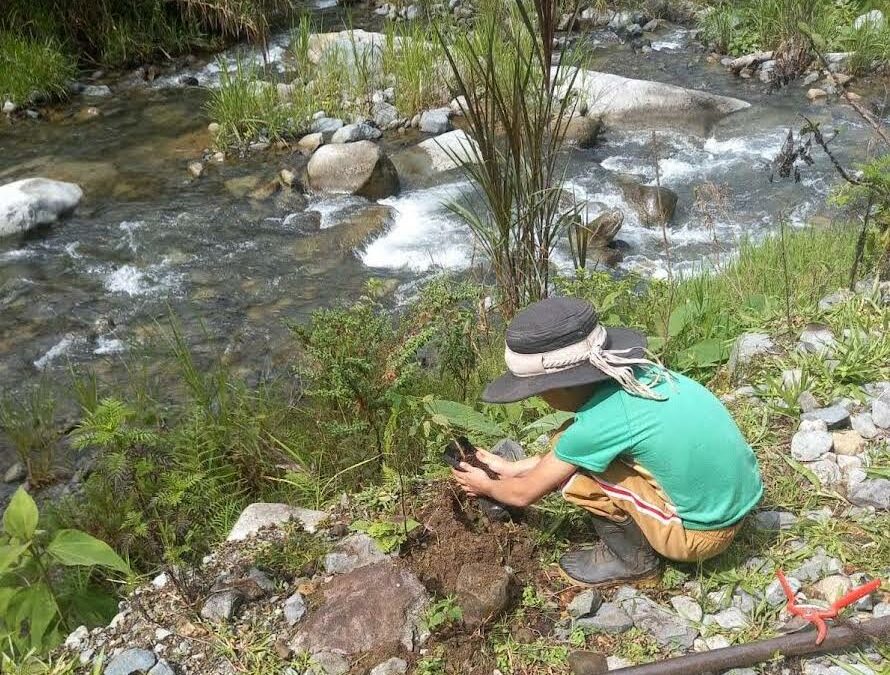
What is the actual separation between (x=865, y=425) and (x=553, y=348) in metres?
1.36

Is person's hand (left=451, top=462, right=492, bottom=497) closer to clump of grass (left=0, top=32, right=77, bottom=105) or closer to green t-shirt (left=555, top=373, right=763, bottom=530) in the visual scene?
green t-shirt (left=555, top=373, right=763, bottom=530)

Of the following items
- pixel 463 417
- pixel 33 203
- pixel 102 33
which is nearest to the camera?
pixel 463 417

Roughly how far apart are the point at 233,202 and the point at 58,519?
169 inches

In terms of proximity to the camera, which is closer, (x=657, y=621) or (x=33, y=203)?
(x=657, y=621)

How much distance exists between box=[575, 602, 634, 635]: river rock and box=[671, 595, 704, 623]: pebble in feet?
0.50

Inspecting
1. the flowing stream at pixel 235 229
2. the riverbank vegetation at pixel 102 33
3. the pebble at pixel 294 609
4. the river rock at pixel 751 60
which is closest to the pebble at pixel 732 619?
the pebble at pixel 294 609

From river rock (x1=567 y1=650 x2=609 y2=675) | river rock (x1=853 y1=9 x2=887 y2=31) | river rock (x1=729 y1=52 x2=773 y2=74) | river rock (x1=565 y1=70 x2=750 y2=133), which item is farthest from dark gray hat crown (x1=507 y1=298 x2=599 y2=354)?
river rock (x1=853 y1=9 x2=887 y2=31)

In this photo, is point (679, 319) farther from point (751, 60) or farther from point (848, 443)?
point (751, 60)

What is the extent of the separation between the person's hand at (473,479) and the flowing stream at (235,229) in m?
2.78

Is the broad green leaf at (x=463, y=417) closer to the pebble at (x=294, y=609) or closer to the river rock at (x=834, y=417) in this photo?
the pebble at (x=294, y=609)

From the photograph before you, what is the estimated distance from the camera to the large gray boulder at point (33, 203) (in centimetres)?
652

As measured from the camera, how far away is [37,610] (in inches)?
97.0

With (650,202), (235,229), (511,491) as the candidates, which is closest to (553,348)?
(511,491)

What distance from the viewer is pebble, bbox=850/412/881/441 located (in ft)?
9.23
